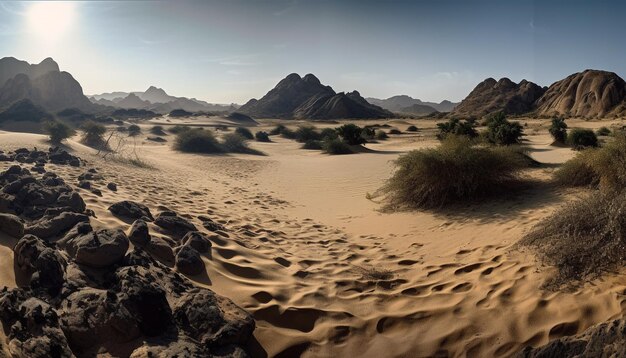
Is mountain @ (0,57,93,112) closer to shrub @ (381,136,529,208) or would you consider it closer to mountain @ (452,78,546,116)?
mountain @ (452,78,546,116)

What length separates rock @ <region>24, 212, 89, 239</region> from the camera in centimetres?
449

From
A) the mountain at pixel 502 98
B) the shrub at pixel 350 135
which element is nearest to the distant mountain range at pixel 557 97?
the mountain at pixel 502 98

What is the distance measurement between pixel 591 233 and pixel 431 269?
1.69 m

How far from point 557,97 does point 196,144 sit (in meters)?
67.2

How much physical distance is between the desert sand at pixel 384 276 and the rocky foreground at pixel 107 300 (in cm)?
29

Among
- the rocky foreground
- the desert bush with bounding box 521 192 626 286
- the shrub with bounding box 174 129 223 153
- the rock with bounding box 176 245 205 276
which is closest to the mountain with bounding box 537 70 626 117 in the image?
the shrub with bounding box 174 129 223 153

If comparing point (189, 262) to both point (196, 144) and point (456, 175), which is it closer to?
point (456, 175)

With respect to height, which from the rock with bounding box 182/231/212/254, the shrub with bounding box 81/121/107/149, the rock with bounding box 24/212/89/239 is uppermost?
the shrub with bounding box 81/121/107/149

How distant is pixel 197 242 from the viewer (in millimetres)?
5164

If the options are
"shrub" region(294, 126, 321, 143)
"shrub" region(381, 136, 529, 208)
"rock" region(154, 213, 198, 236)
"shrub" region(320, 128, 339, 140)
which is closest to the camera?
"rock" region(154, 213, 198, 236)

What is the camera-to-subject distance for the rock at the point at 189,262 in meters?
4.49

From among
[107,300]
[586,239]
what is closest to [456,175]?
[586,239]

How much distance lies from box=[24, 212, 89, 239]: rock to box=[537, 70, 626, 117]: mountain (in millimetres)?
55617

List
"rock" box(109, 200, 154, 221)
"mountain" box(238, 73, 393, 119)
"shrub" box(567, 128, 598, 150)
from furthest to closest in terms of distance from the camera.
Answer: "mountain" box(238, 73, 393, 119) < "shrub" box(567, 128, 598, 150) < "rock" box(109, 200, 154, 221)
